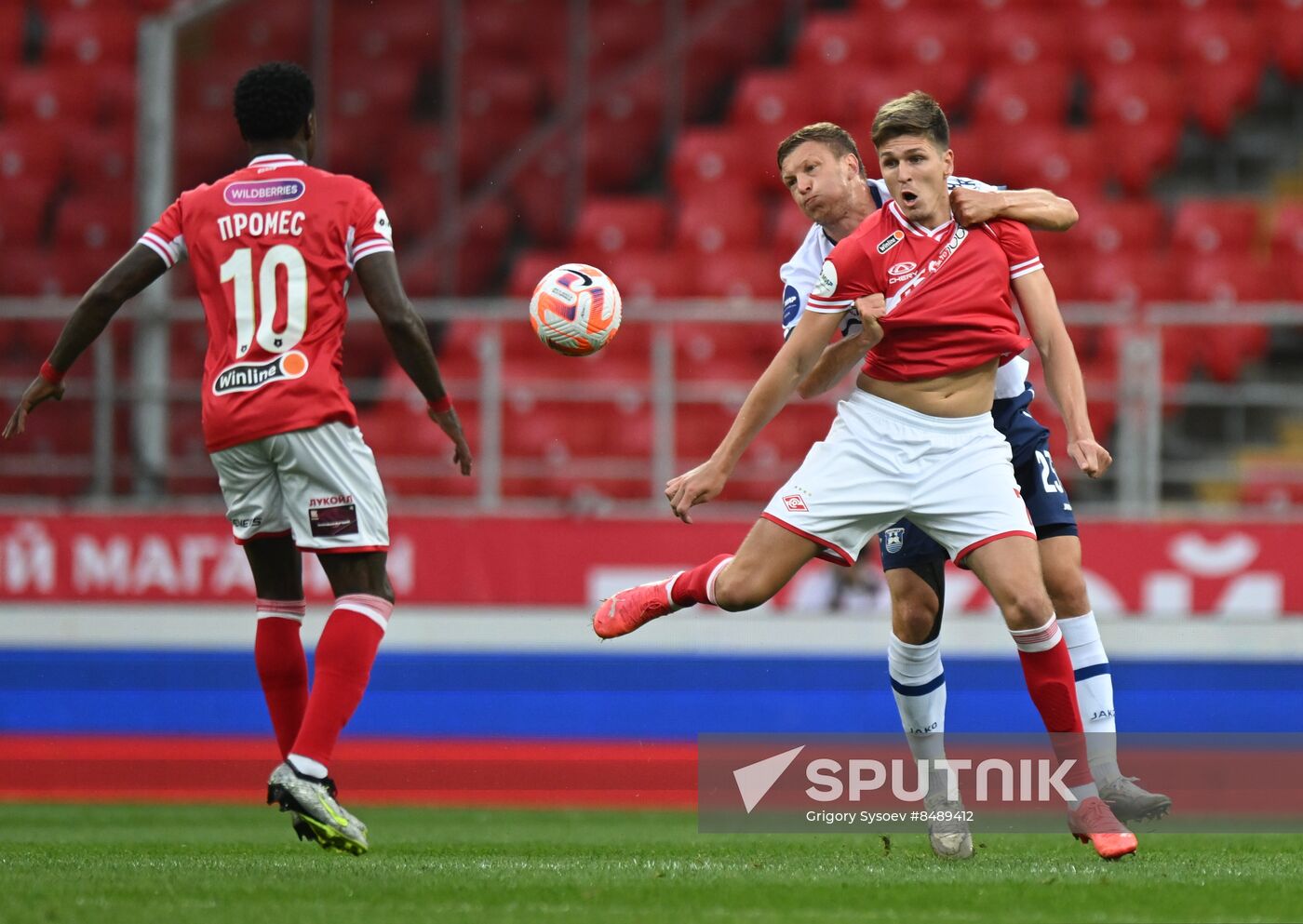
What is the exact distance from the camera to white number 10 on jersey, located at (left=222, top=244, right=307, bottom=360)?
5.31m

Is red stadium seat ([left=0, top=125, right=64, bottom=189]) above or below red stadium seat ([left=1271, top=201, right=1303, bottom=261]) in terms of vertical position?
above

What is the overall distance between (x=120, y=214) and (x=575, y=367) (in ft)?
13.1

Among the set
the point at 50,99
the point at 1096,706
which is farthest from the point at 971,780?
the point at 50,99

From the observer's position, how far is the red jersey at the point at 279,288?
531 cm

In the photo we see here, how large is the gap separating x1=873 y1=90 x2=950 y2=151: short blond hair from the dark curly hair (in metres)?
1.69

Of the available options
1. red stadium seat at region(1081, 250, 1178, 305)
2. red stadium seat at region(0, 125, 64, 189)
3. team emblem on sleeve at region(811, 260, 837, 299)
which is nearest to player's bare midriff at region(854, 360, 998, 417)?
team emblem on sleeve at region(811, 260, 837, 299)

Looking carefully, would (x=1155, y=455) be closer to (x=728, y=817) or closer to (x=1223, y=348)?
(x=1223, y=348)

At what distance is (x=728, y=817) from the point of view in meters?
7.98

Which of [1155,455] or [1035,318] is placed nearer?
[1035,318]

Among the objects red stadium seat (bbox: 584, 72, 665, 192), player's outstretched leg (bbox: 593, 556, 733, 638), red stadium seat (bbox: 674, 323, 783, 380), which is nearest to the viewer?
player's outstretched leg (bbox: 593, 556, 733, 638)

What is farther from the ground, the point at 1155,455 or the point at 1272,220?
the point at 1272,220

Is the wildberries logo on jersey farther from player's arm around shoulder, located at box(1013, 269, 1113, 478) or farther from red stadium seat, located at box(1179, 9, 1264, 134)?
red stadium seat, located at box(1179, 9, 1264, 134)

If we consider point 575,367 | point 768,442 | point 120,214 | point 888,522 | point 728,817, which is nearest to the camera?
point 888,522

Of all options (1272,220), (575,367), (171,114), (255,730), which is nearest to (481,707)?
(255,730)
